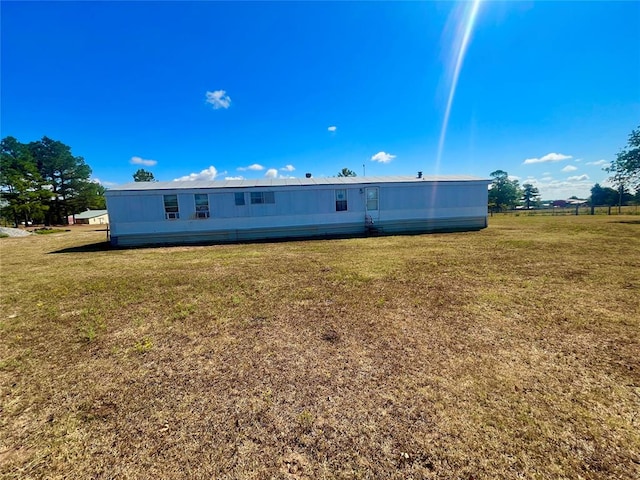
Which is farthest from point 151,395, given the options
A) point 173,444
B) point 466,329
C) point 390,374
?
point 466,329

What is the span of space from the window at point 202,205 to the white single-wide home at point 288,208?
0.14 ft

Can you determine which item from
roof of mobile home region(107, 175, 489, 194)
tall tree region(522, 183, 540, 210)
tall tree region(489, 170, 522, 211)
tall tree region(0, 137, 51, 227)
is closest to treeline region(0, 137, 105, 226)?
tall tree region(0, 137, 51, 227)

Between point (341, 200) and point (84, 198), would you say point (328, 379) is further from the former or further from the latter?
point (84, 198)

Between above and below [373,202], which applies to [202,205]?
above

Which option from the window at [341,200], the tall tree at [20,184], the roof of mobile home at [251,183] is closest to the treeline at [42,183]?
the tall tree at [20,184]

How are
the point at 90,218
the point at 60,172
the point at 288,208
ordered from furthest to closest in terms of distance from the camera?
the point at 90,218 → the point at 60,172 → the point at 288,208

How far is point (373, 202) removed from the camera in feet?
50.1

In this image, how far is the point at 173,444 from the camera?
2.11 m

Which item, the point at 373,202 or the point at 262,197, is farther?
the point at 373,202

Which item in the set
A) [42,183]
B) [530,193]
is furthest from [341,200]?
[530,193]

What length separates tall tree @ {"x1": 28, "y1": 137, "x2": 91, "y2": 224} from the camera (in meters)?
37.2

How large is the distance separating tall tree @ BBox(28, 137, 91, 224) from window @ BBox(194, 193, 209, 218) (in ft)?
125

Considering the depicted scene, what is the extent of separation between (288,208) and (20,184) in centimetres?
3598

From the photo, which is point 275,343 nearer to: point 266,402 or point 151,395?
point 266,402
